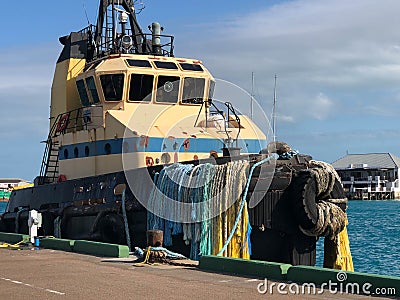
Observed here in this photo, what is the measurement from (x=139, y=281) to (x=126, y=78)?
25.0 feet

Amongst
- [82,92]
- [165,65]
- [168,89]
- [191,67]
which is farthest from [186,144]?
[82,92]

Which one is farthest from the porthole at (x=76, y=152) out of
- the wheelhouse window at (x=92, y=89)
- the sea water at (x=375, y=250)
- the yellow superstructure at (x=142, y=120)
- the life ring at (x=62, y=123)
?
the sea water at (x=375, y=250)

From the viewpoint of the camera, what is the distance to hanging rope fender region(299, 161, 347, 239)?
43.4 feet

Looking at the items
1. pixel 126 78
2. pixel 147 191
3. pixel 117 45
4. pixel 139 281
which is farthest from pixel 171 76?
pixel 139 281

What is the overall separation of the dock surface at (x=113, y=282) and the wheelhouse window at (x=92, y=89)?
208 inches

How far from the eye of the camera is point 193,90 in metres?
18.3

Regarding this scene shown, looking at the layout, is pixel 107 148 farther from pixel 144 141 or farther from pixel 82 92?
pixel 82 92

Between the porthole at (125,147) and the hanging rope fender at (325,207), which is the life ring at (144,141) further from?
the hanging rope fender at (325,207)

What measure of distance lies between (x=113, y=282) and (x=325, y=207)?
15.4 ft

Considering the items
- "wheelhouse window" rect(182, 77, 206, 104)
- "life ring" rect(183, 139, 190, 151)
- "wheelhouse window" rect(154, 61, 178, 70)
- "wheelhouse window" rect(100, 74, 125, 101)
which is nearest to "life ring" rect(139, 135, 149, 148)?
"life ring" rect(183, 139, 190, 151)

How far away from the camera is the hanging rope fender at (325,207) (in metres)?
13.2

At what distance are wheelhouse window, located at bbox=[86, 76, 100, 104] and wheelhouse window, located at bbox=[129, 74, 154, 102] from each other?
965mm

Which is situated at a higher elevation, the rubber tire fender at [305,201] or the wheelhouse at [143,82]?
the wheelhouse at [143,82]

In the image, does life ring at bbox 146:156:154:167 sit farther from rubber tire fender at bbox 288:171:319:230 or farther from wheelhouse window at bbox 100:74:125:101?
rubber tire fender at bbox 288:171:319:230
